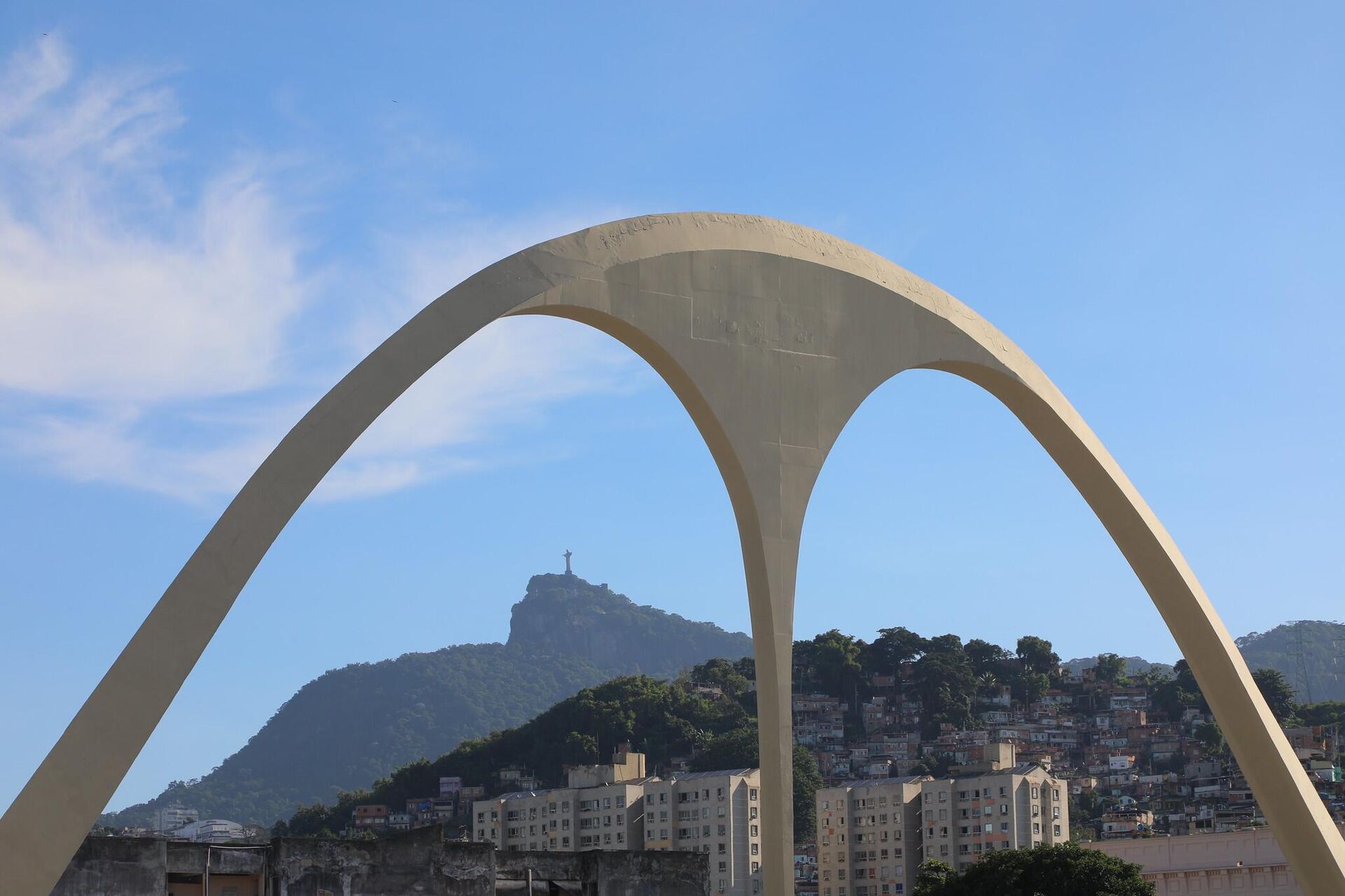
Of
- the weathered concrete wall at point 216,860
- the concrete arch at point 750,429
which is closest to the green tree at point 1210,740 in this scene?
the weathered concrete wall at point 216,860

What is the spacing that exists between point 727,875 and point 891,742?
27960 millimetres

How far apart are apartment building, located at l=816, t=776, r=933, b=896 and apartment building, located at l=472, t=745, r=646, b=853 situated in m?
8.51

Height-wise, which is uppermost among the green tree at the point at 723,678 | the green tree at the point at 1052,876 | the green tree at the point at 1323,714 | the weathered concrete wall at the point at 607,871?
the green tree at the point at 723,678

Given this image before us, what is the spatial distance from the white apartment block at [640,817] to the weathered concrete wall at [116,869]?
4655 centimetres

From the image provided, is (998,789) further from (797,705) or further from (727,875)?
(797,705)

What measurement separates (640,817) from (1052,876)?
39.3m

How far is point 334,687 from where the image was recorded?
188500 millimetres

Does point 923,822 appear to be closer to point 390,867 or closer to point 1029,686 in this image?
point 1029,686

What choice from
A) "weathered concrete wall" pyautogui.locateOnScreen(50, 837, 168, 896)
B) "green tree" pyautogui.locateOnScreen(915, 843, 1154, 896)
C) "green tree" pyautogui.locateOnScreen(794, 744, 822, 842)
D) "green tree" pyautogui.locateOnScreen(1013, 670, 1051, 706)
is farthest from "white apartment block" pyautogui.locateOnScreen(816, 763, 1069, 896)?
"weathered concrete wall" pyautogui.locateOnScreen(50, 837, 168, 896)

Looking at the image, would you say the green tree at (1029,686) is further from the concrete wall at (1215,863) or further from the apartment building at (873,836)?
the concrete wall at (1215,863)

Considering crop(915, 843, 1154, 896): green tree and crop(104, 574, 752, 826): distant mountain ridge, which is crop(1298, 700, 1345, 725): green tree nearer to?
crop(915, 843, 1154, 896): green tree

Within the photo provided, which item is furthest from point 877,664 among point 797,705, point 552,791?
point 552,791

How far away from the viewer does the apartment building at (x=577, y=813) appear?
73.6 m

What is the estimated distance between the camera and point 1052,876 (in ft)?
119
